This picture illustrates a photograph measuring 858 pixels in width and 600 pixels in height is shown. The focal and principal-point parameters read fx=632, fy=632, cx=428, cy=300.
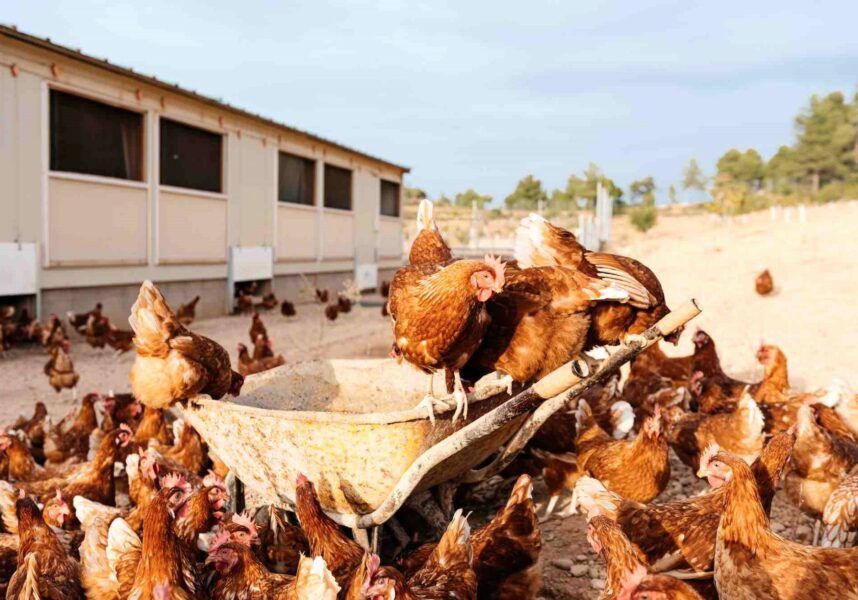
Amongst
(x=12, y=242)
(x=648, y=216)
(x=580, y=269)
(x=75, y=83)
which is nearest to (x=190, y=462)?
(x=580, y=269)

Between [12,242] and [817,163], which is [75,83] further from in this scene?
[817,163]

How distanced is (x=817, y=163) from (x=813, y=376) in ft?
177

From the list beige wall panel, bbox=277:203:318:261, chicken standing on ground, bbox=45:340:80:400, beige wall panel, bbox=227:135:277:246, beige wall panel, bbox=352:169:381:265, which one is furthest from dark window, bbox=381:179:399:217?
chicken standing on ground, bbox=45:340:80:400

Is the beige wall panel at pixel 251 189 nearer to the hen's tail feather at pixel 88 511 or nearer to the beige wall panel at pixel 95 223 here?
the beige wall panel at pixel 95 223

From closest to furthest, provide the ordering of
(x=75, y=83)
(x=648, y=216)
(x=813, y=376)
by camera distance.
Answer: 1. (x=813, y=376)
2. (x=75, y=83)
3. (x=648, y=216)

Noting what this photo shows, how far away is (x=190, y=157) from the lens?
44.3 ft

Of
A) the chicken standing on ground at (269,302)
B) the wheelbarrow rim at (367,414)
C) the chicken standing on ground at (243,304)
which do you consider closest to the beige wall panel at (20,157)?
the chicken standing on ground at (243,304)

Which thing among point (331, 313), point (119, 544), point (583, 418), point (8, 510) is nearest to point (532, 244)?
point (583, 418)

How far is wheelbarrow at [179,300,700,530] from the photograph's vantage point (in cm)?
282

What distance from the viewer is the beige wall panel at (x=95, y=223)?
34.0 ft

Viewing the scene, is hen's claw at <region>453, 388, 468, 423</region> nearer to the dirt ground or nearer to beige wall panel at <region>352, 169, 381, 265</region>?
the dirt ground

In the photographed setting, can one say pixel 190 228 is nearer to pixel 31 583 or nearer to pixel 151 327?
→ pixel 151 327

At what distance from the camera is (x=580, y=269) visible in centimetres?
329

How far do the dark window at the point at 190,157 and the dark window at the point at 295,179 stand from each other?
2485 mm
